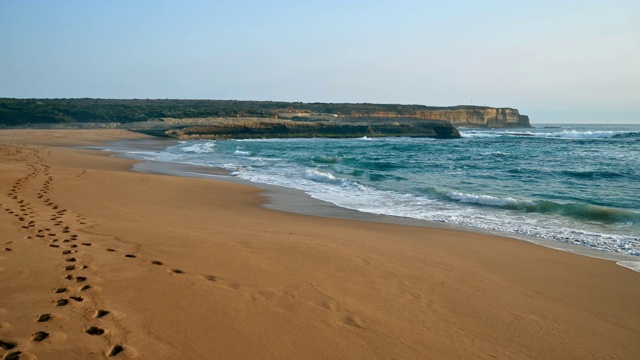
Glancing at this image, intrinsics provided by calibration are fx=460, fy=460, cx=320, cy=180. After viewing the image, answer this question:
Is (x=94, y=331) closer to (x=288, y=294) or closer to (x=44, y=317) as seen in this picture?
Answer: (x=44, y=317)

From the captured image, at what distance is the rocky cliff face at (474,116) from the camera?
8719 centimetres

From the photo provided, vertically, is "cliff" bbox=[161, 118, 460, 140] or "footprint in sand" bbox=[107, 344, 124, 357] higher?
"cliff" bbox=[161, 118, 460, 140]

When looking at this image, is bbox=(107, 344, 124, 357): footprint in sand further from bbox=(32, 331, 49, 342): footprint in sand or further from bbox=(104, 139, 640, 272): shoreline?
bbox=(104, 139, 640, 272): shoreline

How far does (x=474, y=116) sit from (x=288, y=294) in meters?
109

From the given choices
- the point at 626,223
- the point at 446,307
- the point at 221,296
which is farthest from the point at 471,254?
the point at 626,223

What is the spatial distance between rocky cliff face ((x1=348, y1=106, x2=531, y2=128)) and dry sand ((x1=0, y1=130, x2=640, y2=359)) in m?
75.4

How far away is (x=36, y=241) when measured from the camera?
516 centimetres

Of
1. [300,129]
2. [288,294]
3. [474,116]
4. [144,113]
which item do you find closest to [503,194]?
[288,294]

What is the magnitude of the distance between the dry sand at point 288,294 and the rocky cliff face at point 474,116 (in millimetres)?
75377

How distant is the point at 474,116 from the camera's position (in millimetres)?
105688

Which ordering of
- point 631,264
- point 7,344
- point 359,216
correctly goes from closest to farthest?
point 7,344 → point 631,264 → point 359,216

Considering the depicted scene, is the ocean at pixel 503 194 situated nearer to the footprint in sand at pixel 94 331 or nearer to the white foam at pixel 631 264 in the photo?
the white foam at pixel 631 264

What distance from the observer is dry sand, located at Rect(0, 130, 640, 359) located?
321cm

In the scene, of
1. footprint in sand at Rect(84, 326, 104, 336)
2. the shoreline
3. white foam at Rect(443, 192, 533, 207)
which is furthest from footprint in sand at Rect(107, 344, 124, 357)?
white foam at Rect(443, 192, 533, 207)
